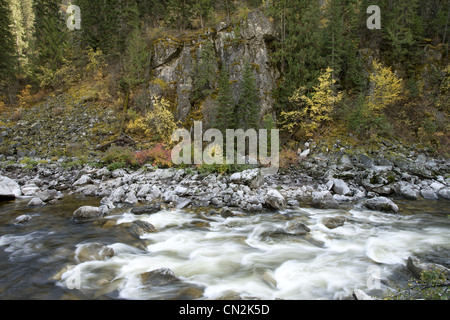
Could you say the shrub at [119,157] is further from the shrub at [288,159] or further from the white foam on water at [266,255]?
the shrub at [288,159]

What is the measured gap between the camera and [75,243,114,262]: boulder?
20.8 feet

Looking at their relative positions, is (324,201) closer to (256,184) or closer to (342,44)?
(256,184)

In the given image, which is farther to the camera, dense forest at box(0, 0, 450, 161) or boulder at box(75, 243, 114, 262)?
dense forest at box(0, 0, 450, 161)

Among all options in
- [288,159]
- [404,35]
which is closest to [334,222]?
[288,159]

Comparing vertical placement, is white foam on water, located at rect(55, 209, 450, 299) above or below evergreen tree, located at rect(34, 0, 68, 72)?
below

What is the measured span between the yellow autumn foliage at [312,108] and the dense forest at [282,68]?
9 centimetres

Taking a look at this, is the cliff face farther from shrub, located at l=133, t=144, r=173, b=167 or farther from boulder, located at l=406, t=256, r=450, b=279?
boulder, located at l=406, t=256, r=450, b=279

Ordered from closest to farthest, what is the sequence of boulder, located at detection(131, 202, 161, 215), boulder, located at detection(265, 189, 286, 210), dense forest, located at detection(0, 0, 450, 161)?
boulder, located at detection(131, 202, 161, 215) < boulder, located at detection(265, 189, 286, 210) < dense forest, located at detection(0, 0, 450, 161)

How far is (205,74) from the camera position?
18.8 meters

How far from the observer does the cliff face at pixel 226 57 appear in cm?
1898

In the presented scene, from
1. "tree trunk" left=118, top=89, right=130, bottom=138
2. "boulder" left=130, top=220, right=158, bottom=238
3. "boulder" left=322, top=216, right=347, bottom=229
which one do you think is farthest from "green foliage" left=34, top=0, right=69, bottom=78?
"boulder" left=322, top=216, right=347, bottom=229

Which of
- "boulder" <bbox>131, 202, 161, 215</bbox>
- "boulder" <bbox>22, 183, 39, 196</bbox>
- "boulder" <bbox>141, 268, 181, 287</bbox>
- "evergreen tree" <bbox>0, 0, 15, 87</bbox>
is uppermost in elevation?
"evergreen tree" <bbox>0, 0, 15, 87</bbox>

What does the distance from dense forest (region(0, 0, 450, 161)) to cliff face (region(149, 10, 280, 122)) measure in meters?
0.40

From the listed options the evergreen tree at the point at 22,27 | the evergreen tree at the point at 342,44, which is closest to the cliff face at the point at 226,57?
the evergreen tree at the point at 342,44
